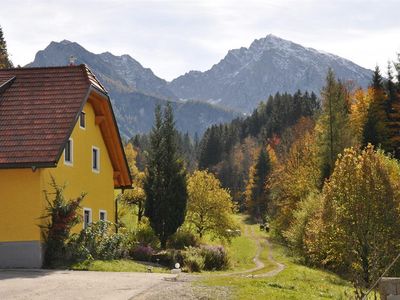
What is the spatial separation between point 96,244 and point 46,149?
16.0 feet

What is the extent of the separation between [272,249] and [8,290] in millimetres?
46423

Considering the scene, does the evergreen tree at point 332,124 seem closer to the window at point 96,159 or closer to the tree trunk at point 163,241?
the tree trunk at point 163,241

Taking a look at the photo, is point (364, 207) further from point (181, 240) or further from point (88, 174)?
point (181, 240)

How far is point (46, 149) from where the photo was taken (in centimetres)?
2381

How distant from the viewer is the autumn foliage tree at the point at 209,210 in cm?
5212

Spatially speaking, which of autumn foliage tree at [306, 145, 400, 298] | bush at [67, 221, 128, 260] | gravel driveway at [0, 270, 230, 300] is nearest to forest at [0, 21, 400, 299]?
autumn foliage tree at [306, 145, 400, 298]

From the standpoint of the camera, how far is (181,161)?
1663 inches

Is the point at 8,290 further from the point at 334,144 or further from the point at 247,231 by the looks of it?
the point at 247,231

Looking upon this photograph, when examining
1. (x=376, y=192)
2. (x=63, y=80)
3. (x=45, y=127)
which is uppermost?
(x=63, y=80)

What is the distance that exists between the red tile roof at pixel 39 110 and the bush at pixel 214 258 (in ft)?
31.1

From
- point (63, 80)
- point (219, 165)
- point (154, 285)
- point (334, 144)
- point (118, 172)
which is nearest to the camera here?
point (154, 285)

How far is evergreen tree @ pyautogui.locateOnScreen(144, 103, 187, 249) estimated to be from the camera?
40.8 m

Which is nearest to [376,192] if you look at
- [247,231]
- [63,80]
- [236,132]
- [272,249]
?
[63,80]

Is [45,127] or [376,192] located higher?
[45,127]
